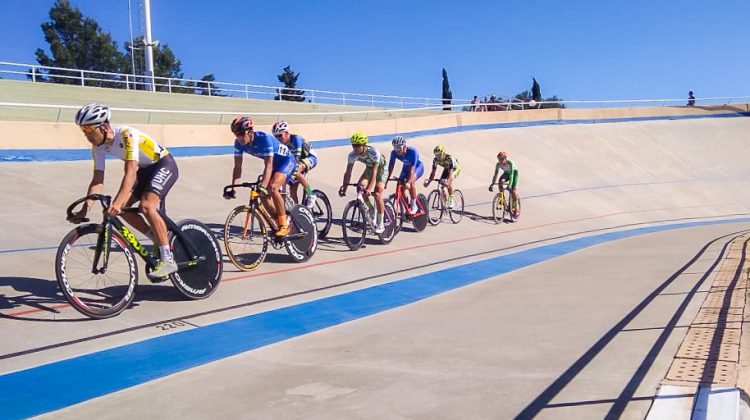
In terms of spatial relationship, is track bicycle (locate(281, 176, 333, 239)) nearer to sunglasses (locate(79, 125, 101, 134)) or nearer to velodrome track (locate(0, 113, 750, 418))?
velodrome track (locate(0, 113, 750, 418))

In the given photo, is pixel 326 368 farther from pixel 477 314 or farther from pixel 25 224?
pixel 25 224

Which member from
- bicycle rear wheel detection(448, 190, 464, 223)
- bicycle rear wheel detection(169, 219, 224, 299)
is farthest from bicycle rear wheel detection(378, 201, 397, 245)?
bicycle rear wheel detection(169, 219, 224, 299)

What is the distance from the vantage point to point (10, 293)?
16.1ft

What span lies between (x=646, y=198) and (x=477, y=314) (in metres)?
18.5

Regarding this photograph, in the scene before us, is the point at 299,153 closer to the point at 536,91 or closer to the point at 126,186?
the point at 126,186

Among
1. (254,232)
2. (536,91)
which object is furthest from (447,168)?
(536,91)

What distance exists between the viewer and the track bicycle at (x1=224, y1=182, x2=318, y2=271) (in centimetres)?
654

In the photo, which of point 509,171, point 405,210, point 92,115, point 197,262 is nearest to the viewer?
point 92,115

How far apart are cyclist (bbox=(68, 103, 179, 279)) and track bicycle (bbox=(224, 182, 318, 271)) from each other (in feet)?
4.34

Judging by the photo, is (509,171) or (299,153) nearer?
(299,153)

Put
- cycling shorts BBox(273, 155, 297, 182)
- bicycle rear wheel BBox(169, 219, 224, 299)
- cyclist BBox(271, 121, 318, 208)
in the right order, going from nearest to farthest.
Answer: bicycle rear wheel BBox(169, 219, 224, 299), cycling shorts BBox(273, 155, 297, 182), cyclist BBox(271, 121, 318, 208)

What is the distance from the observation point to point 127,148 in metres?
4.67

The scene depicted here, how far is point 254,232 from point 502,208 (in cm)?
867

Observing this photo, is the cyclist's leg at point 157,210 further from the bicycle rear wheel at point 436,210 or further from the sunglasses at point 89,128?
the bicycle rear wheel at point 436,210
